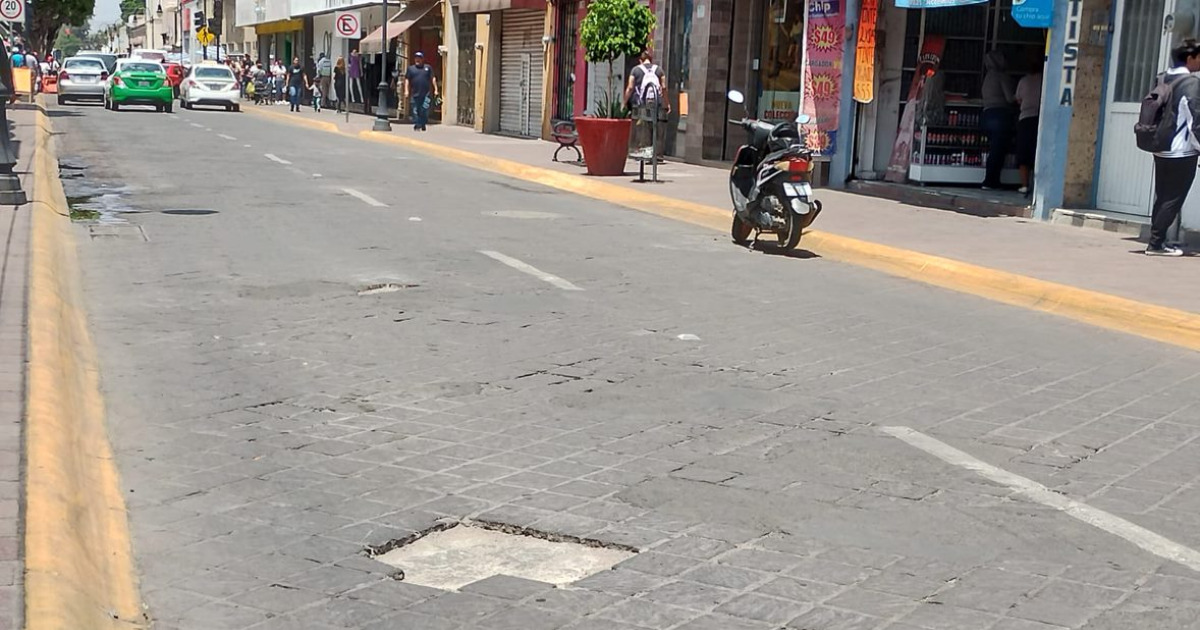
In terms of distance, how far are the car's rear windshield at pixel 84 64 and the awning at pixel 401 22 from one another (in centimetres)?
868

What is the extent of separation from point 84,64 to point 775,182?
121 ft

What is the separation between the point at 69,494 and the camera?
4316mm

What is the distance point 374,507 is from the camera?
480cm

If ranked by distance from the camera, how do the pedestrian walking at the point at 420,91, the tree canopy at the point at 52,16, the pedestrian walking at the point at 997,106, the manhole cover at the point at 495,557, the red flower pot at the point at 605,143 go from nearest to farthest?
the manhole cover at the point at 495,557 < the pedestrian walking at the point at 997,106 < the red flower pot at the point at 605,143 < the pedestrian walking at the point at 420,91 < the tree canopy at the point at 52,16

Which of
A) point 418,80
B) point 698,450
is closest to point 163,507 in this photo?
point 698,450

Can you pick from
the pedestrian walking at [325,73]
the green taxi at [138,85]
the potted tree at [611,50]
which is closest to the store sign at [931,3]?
the potted tree at [611,50]

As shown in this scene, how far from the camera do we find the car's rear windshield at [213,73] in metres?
42.2

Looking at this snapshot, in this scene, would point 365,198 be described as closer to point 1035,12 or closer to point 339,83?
point 1035,12

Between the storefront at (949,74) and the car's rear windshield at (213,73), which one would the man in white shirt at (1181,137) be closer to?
the storefront at (949,74)

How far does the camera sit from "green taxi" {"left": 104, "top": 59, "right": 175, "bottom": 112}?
38.1m

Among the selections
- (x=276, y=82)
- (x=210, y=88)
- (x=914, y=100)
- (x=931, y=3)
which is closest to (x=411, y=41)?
(x=210, y=88)

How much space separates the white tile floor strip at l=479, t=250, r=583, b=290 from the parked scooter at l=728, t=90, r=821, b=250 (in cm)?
263

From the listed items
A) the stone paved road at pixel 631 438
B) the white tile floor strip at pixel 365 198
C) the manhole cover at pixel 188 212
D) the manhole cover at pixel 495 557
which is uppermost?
the white tile floor strip at pixel 365 198

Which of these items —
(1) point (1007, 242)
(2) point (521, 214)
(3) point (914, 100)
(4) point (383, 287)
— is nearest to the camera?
(4) point (383, 287)
